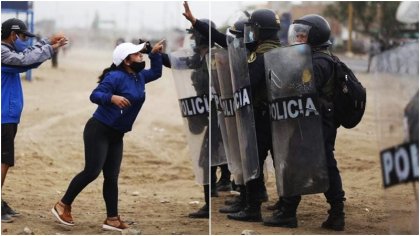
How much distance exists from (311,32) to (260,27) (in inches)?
16.8

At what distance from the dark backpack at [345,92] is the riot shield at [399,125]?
47cm

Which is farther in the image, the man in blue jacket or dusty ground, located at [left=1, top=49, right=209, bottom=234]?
dusty ground, located at [left=1, top=49, right=209, bottom=234]

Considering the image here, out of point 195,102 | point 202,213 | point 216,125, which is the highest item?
point 195,102

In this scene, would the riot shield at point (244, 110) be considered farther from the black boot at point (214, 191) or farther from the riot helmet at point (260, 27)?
the black boot at point (214, 191)

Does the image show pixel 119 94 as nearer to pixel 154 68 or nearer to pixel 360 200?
pixel 154 68

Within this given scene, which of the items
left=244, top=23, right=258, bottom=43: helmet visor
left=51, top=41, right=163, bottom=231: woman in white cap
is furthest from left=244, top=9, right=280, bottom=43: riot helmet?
left=51, top=41, right=163, bottom=231: woman in white cap

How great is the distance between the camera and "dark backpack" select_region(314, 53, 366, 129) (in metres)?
6.22

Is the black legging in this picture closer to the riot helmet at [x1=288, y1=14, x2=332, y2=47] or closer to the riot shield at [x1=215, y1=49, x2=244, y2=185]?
the riot shield at [x1=215, y1=49, x2=244, y2=185]

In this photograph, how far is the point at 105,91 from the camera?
6.12 metres

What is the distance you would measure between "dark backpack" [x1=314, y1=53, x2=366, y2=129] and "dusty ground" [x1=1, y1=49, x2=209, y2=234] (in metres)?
1.47

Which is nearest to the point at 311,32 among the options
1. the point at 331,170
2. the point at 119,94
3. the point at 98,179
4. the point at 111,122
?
the point at 331,170

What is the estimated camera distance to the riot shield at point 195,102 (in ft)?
23.1

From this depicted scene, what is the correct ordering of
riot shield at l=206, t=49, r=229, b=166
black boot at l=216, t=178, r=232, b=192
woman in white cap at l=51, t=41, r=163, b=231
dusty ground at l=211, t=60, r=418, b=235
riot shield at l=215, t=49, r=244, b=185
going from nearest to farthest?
1. dusty ground at l=211, t=60, r=418, b=235
2. woman in white cap at l=51, t=41, r=163, b=231
3. riot shield at l=215, t=49, r=244, b=185
4. riot shield at l=206, t=49, r=229, b=166
5. black boot at l=216, t=178, r=232, b=192

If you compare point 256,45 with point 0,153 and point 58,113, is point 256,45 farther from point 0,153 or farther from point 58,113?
point 58,113
